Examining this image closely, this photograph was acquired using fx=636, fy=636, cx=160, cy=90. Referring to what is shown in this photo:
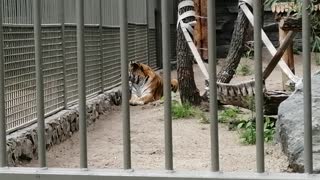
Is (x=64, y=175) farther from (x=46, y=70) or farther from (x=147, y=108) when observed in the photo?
(x=147, y=108)

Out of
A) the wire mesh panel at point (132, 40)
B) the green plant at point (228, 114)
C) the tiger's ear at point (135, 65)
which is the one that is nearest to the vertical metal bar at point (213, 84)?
the green plant at point (228, 114)

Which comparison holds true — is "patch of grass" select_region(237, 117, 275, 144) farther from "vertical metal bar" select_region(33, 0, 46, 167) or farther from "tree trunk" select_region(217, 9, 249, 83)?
"vertical metal bar" select_region(33, 0, 46, 167)

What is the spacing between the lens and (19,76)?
191 inches

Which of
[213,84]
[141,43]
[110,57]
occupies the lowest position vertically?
[213,84]

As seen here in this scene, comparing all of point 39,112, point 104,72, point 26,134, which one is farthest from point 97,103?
point 39,112

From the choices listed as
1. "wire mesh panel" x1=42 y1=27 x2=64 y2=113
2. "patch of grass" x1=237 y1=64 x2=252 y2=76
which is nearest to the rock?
"wire mesh panel" x1=42 y1=27 x2=64 y2=113

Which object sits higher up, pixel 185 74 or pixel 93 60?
pixel 93 60

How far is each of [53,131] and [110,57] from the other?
2962 mm

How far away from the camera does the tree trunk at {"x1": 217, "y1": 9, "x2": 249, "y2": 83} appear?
725 cm

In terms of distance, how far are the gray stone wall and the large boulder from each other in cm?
189

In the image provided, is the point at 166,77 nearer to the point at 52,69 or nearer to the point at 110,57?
the point at 52,69

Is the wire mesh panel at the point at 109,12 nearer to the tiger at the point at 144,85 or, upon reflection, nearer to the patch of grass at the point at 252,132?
the tiger at the point at 144,85

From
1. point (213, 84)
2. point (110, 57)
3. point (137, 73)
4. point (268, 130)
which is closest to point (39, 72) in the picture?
point (213, 84)

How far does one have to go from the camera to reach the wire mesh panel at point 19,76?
4680mm
